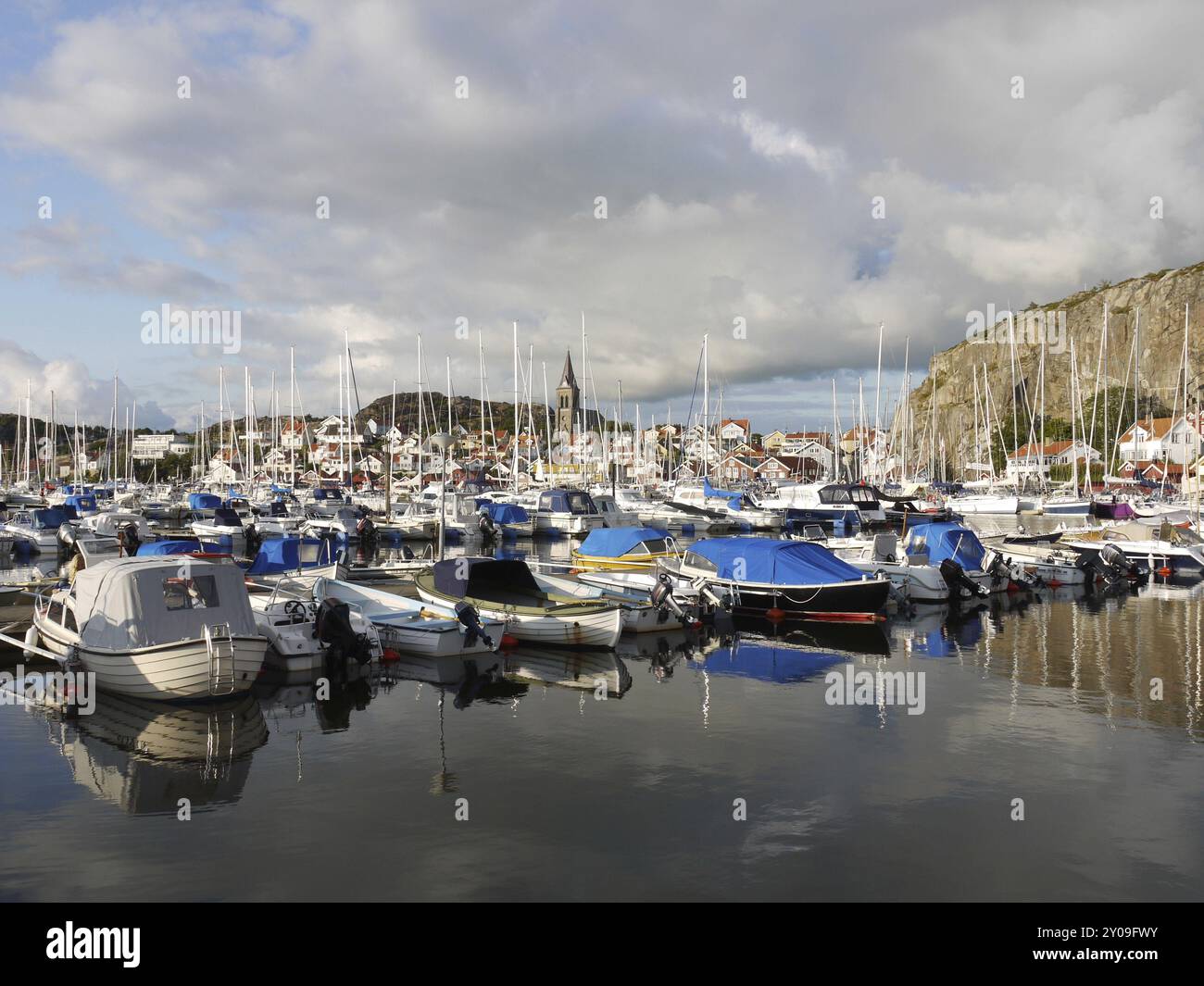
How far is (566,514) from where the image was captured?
65.9 meters

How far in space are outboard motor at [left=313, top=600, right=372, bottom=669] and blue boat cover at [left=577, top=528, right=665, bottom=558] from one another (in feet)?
58.8

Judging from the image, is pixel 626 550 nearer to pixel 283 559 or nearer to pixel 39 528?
pixel 283 559

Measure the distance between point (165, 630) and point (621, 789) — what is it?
1095 centimetres

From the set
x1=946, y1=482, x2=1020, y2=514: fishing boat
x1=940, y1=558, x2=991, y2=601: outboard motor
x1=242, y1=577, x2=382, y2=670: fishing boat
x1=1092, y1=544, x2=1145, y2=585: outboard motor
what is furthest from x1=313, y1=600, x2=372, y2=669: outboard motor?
x1=946, y1=482, x2=1020, y2=514: fishing boat

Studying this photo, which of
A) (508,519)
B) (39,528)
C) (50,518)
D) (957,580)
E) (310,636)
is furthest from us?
(508,519)

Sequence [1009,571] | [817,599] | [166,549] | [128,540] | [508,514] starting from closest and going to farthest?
[817,599] → [166,549] → [1009,571] → [128,540] → [508,514]

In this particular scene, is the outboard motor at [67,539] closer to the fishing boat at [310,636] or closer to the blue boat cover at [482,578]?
the blue boat cover at [482,578]

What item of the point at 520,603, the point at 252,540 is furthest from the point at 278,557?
the point at 252,540

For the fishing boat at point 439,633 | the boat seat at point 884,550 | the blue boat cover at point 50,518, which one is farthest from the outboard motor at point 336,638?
the blue boat cover at point 50,518

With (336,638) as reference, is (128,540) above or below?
above

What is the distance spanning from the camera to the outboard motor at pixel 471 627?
890 inches

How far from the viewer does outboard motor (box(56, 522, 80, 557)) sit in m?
51.2

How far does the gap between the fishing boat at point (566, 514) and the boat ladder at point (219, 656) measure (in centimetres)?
4629
